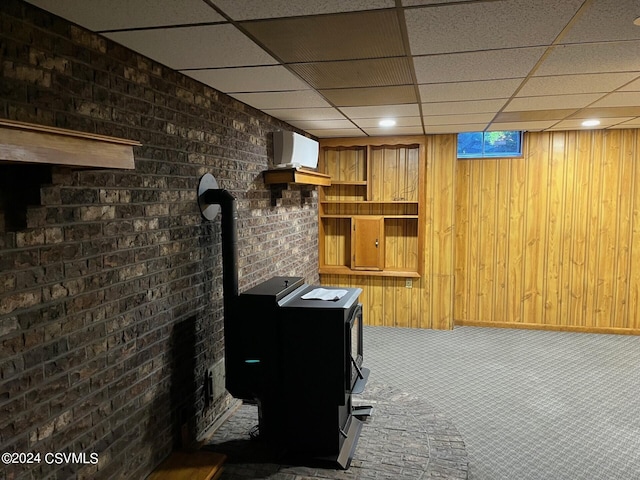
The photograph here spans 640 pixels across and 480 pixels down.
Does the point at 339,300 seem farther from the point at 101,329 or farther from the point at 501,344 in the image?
the point at 501,344

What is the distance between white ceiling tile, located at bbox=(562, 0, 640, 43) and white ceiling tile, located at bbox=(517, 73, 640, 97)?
73 cm

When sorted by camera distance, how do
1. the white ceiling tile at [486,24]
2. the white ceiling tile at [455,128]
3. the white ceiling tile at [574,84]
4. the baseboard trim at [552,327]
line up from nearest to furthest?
the white ceiling tile at [486,24] → the white ceiling tile at [574,84] → the white ceiling tile at [455,128] → the baseboard trim at [552,327]

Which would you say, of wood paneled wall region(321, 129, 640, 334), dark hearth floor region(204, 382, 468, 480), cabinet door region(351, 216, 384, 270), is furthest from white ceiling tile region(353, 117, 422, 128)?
dark hearth floor region(204, 382, 468, 480)

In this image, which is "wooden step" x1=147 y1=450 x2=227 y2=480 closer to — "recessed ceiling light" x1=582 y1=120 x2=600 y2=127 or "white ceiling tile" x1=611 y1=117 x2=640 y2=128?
"recessed ceiling light" x1=582 y1=120 x2=600 y2=127

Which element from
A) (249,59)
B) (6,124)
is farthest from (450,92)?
(6,124)

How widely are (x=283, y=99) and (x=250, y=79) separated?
0.62 m

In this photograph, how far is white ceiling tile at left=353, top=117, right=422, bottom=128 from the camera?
14.4 feet

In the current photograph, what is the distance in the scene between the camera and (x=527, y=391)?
3975 millimetres

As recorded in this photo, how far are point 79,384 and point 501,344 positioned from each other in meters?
4.45

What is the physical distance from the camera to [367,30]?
6.63 feet

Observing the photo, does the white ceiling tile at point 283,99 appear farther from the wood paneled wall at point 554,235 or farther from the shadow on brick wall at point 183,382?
the wood paneled wall at point 554,235

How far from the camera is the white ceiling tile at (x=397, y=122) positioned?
14.4 feet

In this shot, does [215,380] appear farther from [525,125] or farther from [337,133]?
[525,125]

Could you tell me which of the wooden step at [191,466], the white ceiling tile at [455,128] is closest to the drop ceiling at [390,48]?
the white ceiling tile at [455,128]
